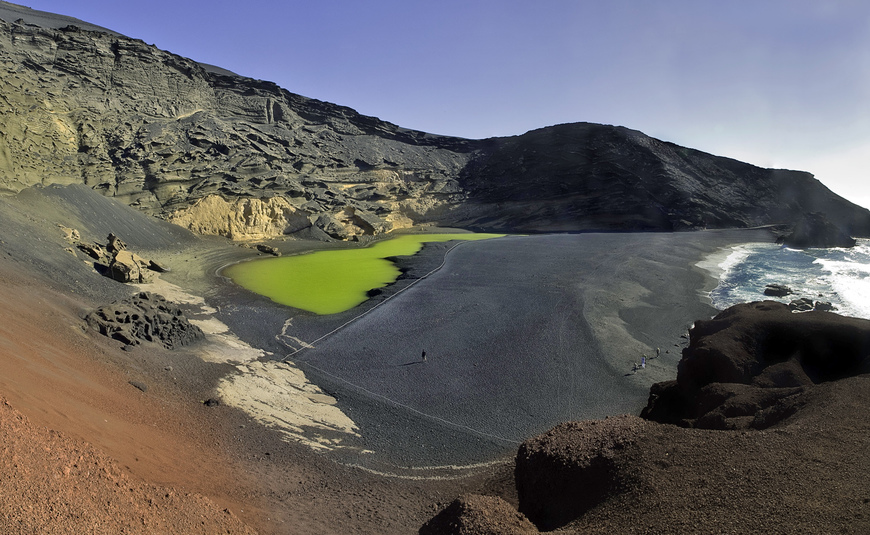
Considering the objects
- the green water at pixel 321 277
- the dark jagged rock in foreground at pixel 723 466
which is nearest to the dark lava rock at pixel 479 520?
the dark jagged rock in foreground at pixel 723 466

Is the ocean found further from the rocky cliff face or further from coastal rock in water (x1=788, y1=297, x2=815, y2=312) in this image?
the rocky cliff face

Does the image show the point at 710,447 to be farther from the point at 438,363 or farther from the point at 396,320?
the point at 396,320

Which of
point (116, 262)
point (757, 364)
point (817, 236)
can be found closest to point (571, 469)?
point (757, 364)

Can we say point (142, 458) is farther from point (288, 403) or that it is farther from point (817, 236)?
point (817, 236)

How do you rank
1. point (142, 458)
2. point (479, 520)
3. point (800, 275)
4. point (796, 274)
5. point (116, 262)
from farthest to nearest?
1. point (796, 274)
2. point (800, 275)
3. point (116, 262)
4. point (142, 458)
5. point (479, 520)

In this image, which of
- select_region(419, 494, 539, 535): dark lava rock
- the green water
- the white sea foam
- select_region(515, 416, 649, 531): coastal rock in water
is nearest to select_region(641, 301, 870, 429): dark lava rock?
select_region(515, 416, 649, 531): coastal rock in water

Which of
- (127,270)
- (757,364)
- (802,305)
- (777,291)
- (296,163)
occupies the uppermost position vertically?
(296,163)
